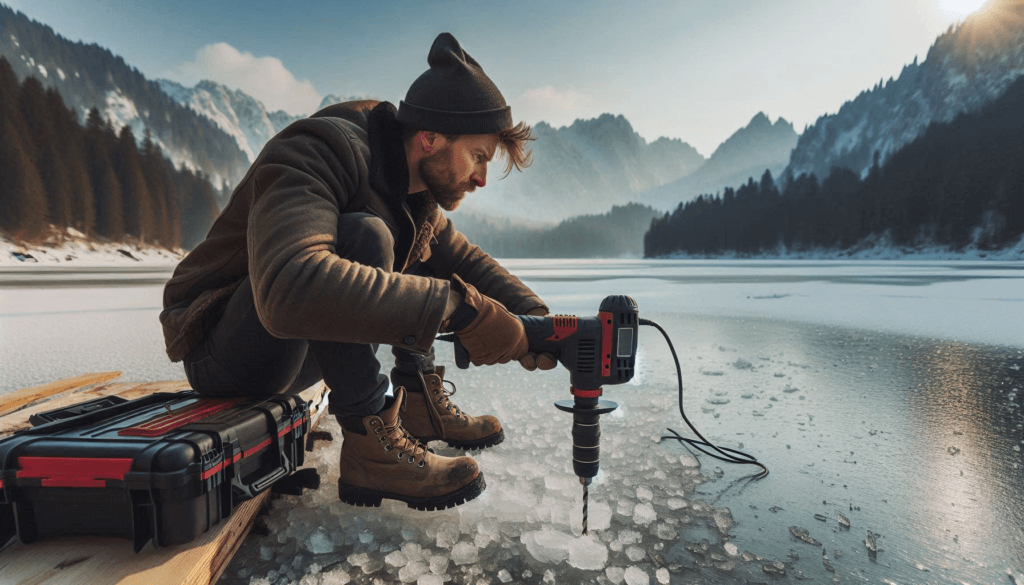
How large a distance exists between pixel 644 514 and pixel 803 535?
0.52 metres

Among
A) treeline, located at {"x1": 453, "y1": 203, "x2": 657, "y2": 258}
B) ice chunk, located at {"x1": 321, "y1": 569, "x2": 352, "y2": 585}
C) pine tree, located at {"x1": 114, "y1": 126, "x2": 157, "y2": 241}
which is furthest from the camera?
treeline, located at {"x1": 453, "y1": 203, "x2": 657, "y2": 258}

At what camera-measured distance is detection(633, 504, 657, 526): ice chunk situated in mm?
1704

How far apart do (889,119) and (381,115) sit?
153274 mm

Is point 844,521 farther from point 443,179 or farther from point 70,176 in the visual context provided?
point 70,176

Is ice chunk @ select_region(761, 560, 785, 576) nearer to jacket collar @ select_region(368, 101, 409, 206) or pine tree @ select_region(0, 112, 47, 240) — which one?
jacket collar @ select_region(368, 101, 409, 206)

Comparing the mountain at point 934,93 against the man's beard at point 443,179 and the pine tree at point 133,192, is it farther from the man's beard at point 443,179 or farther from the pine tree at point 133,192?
the pine tree at point 133,192

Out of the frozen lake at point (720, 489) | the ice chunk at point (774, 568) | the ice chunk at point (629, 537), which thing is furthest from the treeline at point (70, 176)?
the ice chunk at point (774, 568)

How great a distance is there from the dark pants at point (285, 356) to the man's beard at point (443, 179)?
0.42 metres

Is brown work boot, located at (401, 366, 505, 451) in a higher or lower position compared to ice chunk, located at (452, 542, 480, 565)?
higher

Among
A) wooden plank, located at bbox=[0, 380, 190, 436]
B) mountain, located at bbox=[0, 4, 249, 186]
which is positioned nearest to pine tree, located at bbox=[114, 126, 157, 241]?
wooden plank, located at bbox=[0, 380, 190, 436]

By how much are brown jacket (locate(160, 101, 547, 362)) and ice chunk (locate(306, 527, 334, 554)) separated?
0.75 m

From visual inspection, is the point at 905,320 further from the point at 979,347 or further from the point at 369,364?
the point at 369,364

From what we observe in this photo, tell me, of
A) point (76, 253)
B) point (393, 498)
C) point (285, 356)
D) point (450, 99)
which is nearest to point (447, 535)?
point (393, 498)

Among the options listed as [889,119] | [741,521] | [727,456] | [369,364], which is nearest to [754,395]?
[727,456]
